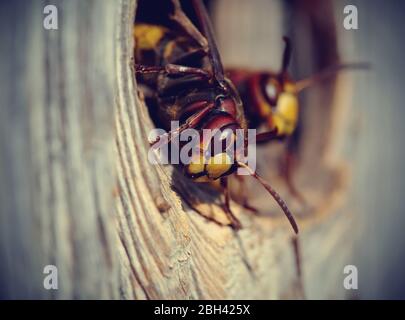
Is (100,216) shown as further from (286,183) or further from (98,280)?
(286,183)

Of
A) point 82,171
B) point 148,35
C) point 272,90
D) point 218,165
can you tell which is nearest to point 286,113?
point 272,90

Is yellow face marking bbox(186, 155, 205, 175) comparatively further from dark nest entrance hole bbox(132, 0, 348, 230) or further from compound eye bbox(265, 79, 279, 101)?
compound eye bbox(265, 79, 279, 101)

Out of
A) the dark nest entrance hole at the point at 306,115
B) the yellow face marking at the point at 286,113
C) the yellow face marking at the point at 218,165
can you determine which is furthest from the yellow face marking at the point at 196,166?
the yellow face marking at the point at 286,113

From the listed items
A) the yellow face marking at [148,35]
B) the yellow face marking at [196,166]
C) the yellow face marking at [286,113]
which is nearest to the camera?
the yellow face marking at [196,166]

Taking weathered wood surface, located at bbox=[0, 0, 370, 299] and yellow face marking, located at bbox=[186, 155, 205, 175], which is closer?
weathered wood surface, located at bbox=[0, 0, 370, 299]

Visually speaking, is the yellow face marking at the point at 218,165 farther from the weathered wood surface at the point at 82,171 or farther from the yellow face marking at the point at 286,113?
the yellow face marking at the point at 286,113

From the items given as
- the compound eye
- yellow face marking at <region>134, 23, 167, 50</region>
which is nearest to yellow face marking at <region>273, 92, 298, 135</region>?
the compound eye

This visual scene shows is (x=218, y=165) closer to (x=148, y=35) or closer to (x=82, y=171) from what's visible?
(x=82, y=171)
